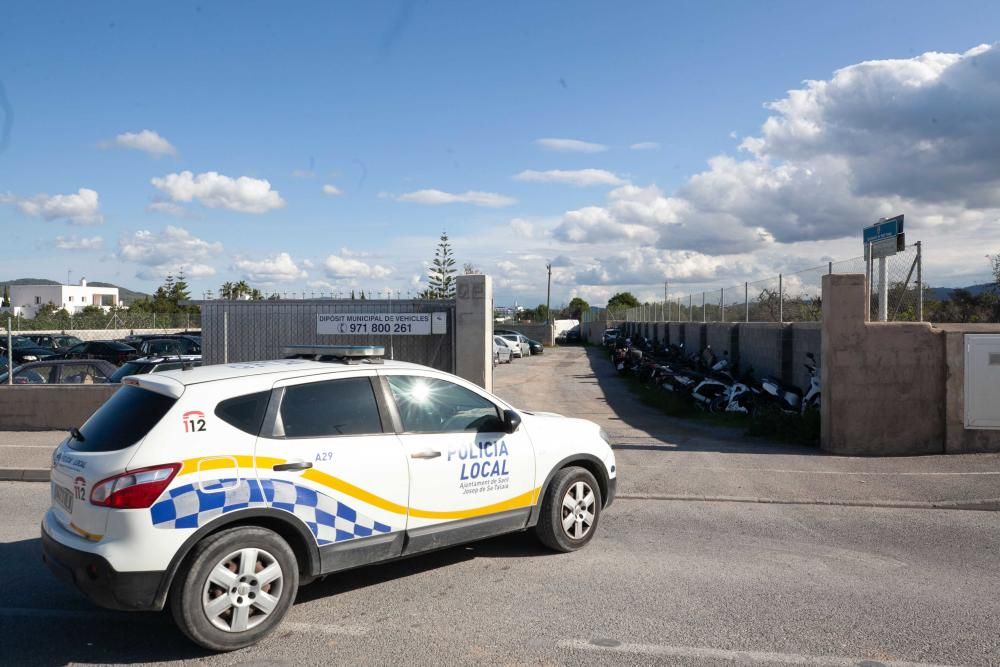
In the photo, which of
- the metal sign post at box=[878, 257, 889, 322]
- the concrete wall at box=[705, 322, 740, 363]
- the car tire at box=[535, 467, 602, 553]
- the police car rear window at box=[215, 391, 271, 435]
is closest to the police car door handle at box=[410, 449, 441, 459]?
the police car rear window at box=[215, 391, 271, 435]

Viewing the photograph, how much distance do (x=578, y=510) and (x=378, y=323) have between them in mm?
7147

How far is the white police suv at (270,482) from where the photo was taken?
180 inches

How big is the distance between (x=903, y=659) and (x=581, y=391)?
18349mm

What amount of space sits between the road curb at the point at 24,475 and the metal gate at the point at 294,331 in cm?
372

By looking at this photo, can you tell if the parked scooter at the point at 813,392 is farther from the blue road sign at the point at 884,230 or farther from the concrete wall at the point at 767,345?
the blue road sign at the point at 884,230

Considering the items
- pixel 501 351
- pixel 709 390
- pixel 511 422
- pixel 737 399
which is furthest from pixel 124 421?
pixel 501 351

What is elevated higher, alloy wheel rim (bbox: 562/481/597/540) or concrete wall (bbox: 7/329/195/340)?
concrete wall (bbox: 7/329/195/340)

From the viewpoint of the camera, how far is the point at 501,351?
1497 inches

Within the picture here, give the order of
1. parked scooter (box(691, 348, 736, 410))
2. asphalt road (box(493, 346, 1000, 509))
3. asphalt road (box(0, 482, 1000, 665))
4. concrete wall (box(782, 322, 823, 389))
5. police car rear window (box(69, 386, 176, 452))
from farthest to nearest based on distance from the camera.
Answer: parked scooter (box(691, 348, 736, 410)) → concrete wall (box(782, 322, 823, 389)) → asphalt road (box(493, 346, 1000, 509)) → police car rear window (box(69, 386, 176, 452)) → asphalt road (box(0, 482, 1000, 665))

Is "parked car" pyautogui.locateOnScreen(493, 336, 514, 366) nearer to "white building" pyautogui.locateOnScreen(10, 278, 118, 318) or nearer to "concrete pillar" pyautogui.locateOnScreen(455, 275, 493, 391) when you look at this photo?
"concrete pillar" pyautogui.locateOnScreen(455, 275, 493, 391)

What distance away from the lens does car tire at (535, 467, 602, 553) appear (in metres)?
6.53

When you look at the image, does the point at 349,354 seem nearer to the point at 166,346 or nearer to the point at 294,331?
the point at 294,331

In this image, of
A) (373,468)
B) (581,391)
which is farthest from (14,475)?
(581,391)

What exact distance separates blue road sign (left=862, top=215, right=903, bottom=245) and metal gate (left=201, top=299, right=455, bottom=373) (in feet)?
22.8
